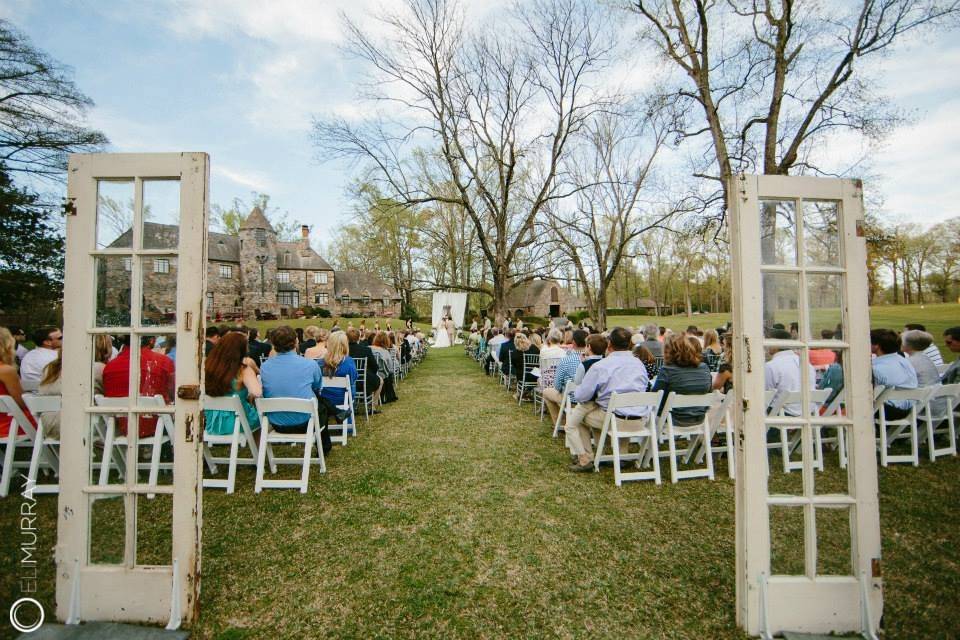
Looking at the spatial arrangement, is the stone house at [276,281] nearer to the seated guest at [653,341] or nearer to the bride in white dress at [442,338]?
the bride in white dress at [442,338]

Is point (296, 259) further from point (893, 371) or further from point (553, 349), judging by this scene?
point (893, 371)

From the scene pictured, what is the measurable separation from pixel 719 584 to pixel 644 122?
14.0m

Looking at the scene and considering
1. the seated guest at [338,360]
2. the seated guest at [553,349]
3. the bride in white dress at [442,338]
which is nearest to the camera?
the seated guest at [338,360]

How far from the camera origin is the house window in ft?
147

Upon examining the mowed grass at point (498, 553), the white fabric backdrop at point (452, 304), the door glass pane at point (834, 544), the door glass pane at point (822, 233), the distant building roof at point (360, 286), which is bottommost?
the mowed grass at point (498, 553)

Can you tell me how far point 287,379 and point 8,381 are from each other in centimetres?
228

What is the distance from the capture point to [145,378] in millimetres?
2363

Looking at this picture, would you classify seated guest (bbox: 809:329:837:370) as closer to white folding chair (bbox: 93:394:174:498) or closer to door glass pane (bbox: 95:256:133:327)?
white folding chair (bbox: 93:394:174:498)

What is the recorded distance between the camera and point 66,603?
7.27ft

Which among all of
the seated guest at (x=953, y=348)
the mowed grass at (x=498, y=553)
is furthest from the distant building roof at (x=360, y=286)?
the seated guest at (x=953, y=348)

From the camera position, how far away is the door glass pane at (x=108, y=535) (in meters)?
2.27

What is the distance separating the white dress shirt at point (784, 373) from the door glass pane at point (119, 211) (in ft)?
11.3

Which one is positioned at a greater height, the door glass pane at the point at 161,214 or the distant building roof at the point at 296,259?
the distant building roof at the point at 296,259

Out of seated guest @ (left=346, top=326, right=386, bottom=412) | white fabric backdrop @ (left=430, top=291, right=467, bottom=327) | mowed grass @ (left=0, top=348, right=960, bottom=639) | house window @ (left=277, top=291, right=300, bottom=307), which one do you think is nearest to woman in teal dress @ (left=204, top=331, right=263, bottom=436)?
mowed grass @ (left=0, top=348, right=960, bottom=639)
